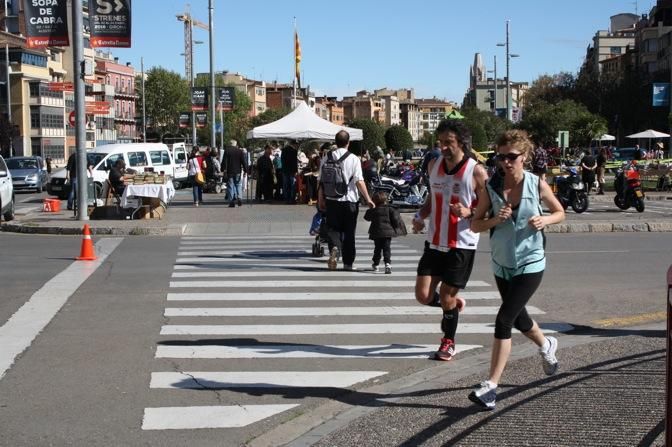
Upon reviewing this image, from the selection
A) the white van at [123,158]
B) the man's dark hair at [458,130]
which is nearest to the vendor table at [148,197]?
the white van at [123,158]

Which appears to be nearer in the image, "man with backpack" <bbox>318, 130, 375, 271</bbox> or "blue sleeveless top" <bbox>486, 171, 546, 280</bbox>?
"blue sleeveless top" <bbox>486, 171, 546, 280</bbox>

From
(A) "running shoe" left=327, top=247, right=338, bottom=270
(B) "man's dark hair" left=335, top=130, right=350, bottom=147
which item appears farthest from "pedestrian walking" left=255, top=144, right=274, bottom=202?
(B) "man's dark hair" left=335, top=130, right=350, bottom=147

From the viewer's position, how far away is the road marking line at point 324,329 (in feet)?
30.3

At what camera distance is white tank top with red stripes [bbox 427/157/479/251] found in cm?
746

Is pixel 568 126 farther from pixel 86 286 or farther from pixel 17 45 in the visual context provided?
pixel 86 286

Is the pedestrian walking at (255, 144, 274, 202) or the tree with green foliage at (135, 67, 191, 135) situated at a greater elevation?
the tree with green foliage at (135, 67, 191, 135)

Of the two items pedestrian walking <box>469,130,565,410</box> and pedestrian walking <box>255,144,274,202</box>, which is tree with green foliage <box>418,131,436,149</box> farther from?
pedestrian walking <box>255,144,274,202</box>

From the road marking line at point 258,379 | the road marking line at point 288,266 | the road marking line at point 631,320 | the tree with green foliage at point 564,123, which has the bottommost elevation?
the road marking line at point 258,379

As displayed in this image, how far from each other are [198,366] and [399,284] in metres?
4.95

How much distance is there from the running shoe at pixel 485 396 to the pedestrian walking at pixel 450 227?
1369mm

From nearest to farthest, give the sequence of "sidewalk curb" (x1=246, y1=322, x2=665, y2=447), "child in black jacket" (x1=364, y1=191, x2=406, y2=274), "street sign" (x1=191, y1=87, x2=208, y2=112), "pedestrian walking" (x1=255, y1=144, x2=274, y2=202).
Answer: "sidewalk curb" (x1=246, y1=322, x2=665, y2=447)
"child in black jacket" (x1=364, y1=191, x2=406, y2=274)
"pedestrian walking" (x1=255, y1=144, x2=274, y2=202)
"street sign" (x1=191, y1=87, x2=208, y2=112)

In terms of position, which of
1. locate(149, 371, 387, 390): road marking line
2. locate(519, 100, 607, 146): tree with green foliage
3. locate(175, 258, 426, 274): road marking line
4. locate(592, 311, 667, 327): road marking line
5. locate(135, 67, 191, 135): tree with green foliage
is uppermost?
locate(135, 67, 191, 135): tree with green foliage

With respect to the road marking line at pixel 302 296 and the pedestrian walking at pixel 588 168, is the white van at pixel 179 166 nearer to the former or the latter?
the pedestrian walking at pixel 588 168

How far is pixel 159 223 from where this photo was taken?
20.9 metres
